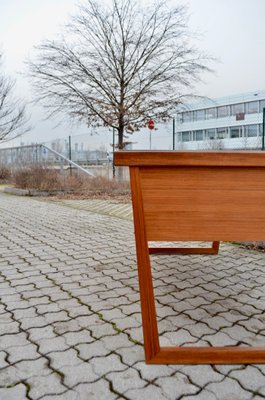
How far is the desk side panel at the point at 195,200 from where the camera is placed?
1.75 metres

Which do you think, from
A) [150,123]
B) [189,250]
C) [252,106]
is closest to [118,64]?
[150,123]

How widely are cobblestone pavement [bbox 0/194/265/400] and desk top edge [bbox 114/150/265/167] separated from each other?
2.96 ft

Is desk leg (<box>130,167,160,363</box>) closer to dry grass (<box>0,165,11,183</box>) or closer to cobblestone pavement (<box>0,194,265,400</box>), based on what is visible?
cobblestone pavement (<box>0,194,265,400</box>)

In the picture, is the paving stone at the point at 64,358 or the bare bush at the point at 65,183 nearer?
the paving stone at the point at 64,358

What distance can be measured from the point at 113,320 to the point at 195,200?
878mm

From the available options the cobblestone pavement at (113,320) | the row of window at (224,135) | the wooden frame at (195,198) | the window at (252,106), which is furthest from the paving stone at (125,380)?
the window at (252,106)

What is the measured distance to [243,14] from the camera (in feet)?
24.0

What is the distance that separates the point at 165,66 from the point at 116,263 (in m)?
10.8

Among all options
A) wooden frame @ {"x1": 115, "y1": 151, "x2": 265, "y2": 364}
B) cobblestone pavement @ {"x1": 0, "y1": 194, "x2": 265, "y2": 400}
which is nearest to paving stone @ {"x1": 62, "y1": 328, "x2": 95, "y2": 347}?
cobblestone pavement @ {"x1": 0, "y1": 194, "x2": 265, "y2": 400}

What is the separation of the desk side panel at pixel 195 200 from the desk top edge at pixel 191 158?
42 mm

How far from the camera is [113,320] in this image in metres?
2.11

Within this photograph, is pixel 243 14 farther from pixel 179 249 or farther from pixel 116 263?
pixel 116 263

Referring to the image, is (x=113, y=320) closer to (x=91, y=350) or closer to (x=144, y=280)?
(x=91, y=350)

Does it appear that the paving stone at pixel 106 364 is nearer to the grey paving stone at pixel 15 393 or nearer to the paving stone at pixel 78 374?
the paving stone at pixel 78 374
